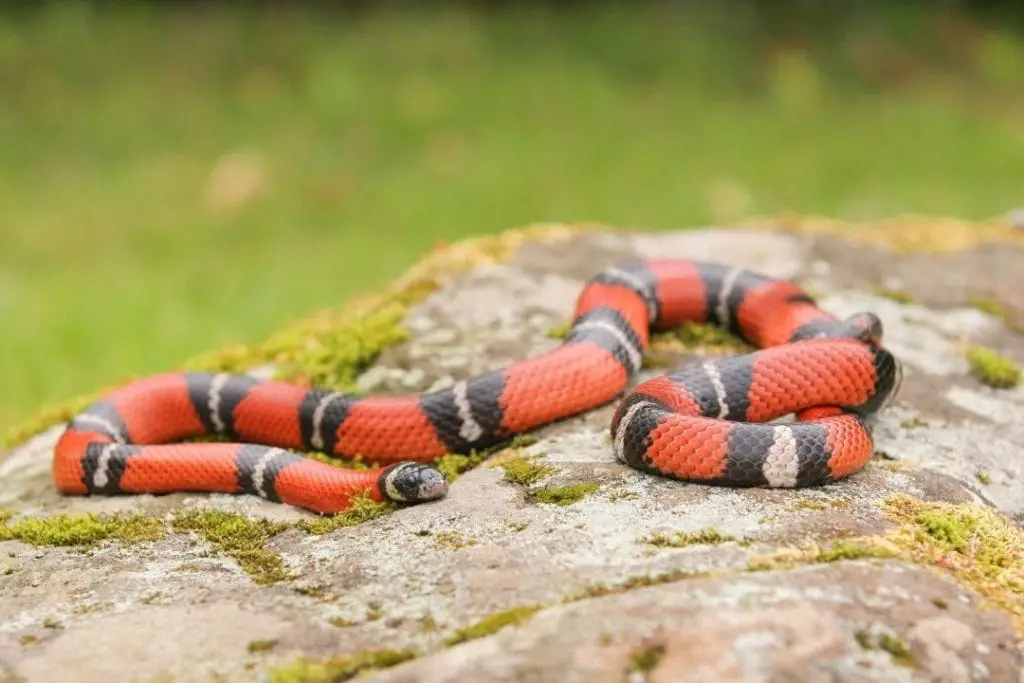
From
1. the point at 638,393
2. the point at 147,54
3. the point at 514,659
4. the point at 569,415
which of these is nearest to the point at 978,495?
the point at 638,393

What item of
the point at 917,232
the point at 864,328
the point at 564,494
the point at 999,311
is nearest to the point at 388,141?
the point at 917,232

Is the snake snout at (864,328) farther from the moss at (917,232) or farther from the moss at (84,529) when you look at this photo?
the moss at (84,529)

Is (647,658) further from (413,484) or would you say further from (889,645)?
(413,484)

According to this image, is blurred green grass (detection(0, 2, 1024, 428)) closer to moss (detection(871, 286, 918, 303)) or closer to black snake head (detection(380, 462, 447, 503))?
black snake head (detection(380, 462, 447, 503))

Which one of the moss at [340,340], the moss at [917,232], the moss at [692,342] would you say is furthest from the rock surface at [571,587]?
the moss at [917,232]

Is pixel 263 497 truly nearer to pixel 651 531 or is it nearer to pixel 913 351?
pixel 651 531
